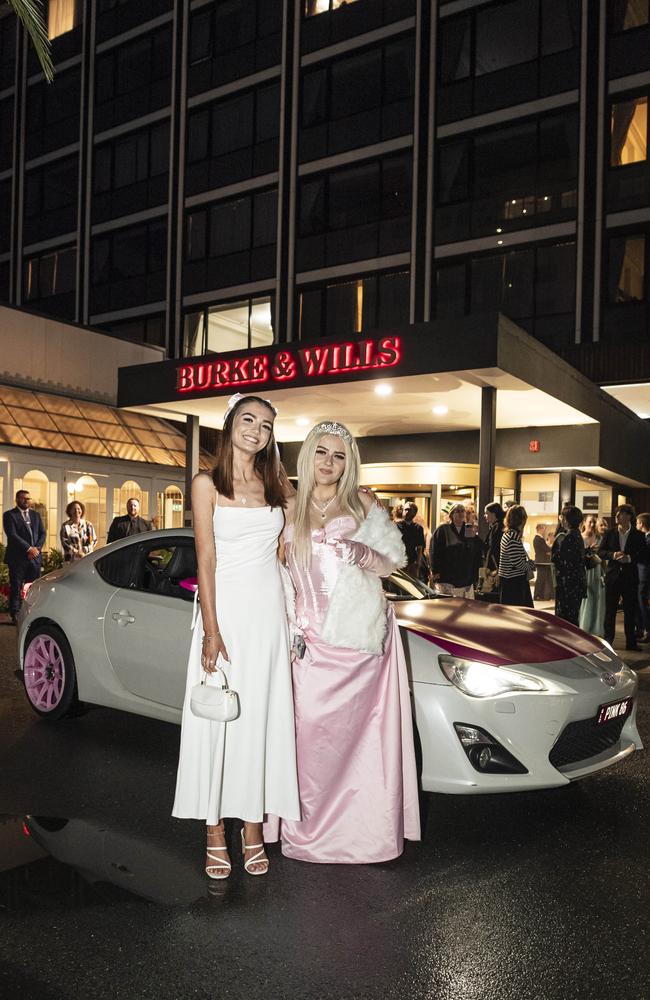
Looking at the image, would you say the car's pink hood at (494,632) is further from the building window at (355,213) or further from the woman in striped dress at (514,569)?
the building window at (355,213)

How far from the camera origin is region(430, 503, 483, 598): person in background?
1069 cm

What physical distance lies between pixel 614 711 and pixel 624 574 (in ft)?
22.9

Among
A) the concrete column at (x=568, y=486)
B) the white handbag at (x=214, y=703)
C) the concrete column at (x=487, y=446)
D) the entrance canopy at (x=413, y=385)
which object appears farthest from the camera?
the concrete column at (x=568, y=486)

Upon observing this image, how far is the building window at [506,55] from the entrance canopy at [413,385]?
34.0 feet

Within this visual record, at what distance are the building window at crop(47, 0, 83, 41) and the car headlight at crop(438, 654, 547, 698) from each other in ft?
116

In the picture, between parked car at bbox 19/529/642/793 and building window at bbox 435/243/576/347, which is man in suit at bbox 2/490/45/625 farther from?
building window at bbox 435/243/576/347

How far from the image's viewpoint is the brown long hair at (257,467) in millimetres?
3703

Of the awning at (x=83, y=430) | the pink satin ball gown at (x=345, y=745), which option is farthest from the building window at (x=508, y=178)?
the pink satin ball gown at (x=345, y=745)

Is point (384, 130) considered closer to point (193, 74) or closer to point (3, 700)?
point (193, 74)

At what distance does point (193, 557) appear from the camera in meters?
5.72

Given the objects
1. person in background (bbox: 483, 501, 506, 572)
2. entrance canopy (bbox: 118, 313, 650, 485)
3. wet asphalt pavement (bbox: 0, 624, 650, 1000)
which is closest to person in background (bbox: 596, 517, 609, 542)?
person in background (bbox: 483, 501, 506, 572)

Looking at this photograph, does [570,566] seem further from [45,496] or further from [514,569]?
[45,496]

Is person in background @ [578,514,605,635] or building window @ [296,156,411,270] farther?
building window @ [296,156,411,270]

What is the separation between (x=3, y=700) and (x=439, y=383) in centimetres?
873
